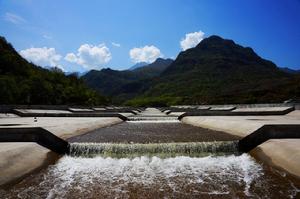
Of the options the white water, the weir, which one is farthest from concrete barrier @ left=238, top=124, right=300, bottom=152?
the white water

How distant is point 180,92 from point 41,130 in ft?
481

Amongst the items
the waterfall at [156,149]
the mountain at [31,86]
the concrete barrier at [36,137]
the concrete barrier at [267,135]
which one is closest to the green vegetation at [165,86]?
the mountain at [31,86]

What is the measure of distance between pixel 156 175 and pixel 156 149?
3.32m

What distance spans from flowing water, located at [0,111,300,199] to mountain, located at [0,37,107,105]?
4500 centimetres

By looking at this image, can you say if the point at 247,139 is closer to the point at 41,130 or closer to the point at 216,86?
the point at 41,130

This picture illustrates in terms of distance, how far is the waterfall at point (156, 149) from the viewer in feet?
47.1

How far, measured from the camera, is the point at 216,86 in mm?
149500

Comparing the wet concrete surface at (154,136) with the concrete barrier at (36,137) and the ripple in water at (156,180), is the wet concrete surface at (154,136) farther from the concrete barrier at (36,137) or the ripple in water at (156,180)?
the ripple in water at (156,180)

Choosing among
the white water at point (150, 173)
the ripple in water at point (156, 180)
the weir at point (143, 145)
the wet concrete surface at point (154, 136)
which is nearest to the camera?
the ripple in water at point (156, 180)

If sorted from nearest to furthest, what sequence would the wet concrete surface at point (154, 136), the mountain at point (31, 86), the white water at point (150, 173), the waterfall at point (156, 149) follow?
the white water at point (150, 173)
the waterfall at point (156, 149)
the wet concrete surface at point (154, 136)
the mountain at point (31, 86)

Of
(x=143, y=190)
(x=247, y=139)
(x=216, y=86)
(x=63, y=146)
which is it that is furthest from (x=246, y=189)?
(x=216, y=86)

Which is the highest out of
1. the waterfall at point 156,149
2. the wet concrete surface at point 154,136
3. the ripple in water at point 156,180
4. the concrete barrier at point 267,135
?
the concrete barrier at point 267,135

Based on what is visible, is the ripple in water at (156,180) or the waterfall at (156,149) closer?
the ripple in water at (156,180)

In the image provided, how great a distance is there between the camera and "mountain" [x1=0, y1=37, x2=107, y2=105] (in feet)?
182
